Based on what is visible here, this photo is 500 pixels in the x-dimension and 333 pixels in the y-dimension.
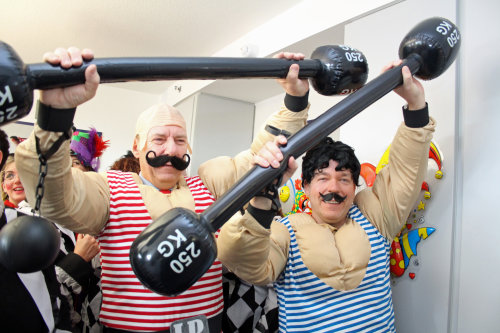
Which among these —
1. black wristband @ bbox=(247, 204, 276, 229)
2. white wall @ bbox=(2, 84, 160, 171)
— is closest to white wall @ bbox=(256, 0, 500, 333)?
black wristband @ bbox=(247, 204, 276, 229)

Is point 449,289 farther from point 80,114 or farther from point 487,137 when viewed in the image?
point 80,114

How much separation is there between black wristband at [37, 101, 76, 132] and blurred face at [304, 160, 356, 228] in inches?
28.0

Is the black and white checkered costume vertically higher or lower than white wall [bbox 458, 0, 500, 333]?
lower

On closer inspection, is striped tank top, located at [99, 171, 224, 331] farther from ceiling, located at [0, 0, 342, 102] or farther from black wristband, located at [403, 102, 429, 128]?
ceiling, located at [0, 0, 342, 102]

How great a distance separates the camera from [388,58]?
135 cm

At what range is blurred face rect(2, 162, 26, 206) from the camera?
58.3 inches

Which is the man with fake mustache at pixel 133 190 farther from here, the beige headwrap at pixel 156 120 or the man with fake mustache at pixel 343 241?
the man with fake mustache at pixel 343 241

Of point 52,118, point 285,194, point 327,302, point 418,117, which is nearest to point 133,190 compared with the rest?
point 52,118

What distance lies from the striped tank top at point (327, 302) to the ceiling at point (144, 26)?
A: 1.22 m

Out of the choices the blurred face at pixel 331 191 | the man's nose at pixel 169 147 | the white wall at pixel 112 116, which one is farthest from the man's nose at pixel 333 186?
the white wall at pixel 112 116

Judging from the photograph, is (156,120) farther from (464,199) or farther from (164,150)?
(464,199)

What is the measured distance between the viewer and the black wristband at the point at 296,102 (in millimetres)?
929

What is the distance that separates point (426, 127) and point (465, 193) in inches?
11.3

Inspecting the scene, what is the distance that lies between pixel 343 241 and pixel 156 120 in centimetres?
63
